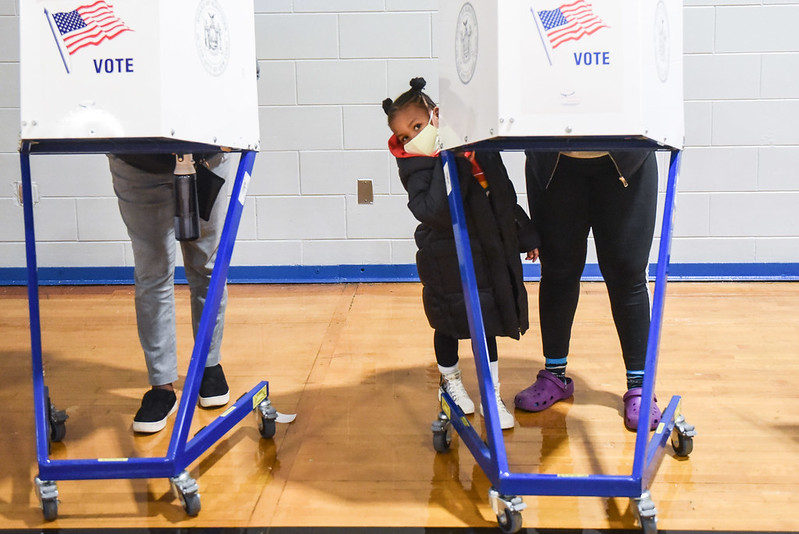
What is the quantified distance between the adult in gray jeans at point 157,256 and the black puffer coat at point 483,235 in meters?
0.52

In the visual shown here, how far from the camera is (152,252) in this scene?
188 centimetres

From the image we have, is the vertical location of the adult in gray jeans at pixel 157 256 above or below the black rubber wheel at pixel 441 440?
above

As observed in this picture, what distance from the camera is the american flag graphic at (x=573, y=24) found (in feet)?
4.13

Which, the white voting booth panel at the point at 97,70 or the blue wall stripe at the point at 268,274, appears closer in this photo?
the white voting booth panel at the point at 97,70

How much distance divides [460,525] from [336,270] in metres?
2.35

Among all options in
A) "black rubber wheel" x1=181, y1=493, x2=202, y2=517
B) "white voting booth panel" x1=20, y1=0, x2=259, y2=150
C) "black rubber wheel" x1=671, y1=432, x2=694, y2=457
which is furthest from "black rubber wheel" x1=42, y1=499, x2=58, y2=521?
"black rubber wheel" x1=671, y1=432, x2=694, y2=457

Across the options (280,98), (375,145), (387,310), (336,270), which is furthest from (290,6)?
(387,310)

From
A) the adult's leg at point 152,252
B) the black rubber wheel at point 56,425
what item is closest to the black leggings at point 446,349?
the adult's leg at point 152,252

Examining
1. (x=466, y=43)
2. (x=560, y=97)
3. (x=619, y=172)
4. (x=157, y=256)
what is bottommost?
(x=157, y=256)

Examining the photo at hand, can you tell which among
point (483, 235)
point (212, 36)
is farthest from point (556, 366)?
Result: point (212, 36)

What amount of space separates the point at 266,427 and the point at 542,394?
2.24 ft

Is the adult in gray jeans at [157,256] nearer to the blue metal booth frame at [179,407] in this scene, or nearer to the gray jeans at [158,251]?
the gray jeans at [158,251]

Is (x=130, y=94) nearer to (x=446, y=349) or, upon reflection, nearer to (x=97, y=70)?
(x=97, y=70)

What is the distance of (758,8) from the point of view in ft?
11.3
